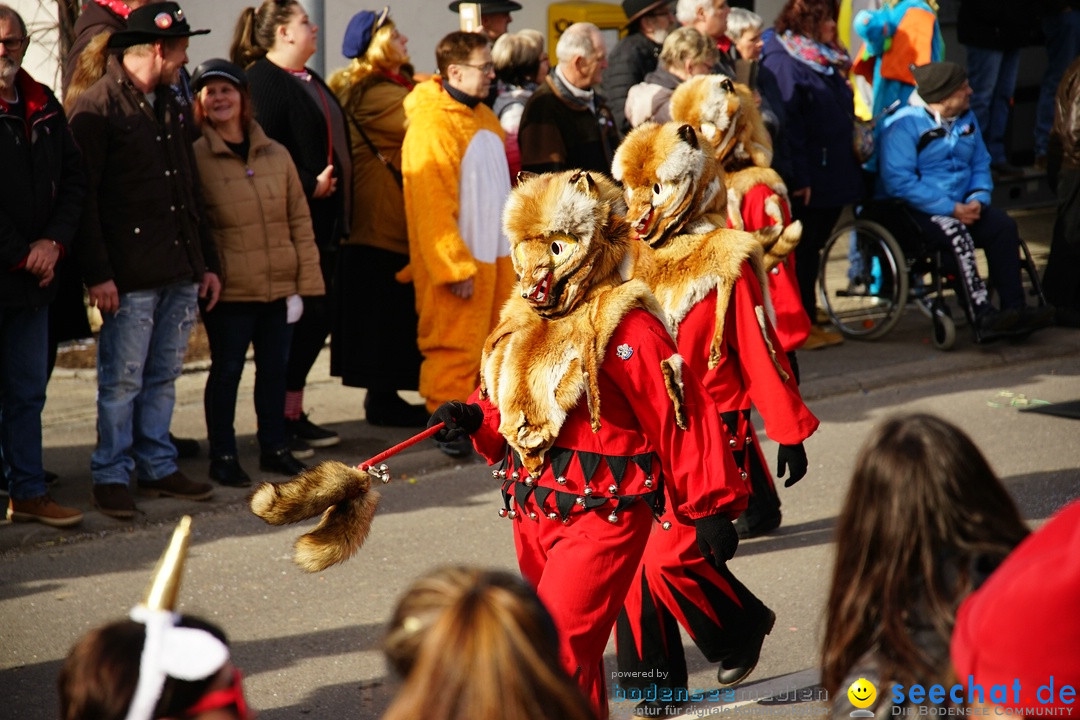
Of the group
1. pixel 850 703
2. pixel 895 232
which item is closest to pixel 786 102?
pixel 895 232

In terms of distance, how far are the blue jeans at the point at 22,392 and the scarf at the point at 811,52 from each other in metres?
5.56

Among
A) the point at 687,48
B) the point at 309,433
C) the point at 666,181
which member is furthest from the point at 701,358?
the point at 687,48

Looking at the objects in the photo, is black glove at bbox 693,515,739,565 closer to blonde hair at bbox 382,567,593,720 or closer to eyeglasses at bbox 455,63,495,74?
blonde hair at bbox 382,567,593,720

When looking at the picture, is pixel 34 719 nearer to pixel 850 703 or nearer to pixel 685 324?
pixel 685 324

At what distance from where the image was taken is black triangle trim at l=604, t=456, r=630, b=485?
3.86 meters

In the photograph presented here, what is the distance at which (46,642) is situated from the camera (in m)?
4.96

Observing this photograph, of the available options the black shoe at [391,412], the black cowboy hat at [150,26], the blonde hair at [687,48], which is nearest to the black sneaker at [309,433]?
the black shoe at [391,412]

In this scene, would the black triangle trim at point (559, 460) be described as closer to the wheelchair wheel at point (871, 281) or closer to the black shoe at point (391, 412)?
the black shoe at point (391, 412)

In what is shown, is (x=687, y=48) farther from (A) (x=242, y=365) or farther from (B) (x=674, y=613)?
(B) (x=674, y=613)

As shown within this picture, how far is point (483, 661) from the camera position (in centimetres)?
196

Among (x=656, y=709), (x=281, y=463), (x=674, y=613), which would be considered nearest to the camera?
(x=656, y=709)

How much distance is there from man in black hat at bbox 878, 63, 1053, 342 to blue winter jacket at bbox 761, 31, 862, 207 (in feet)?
1.14

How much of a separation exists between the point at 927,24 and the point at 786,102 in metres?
2.35

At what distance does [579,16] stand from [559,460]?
28.3 feet
